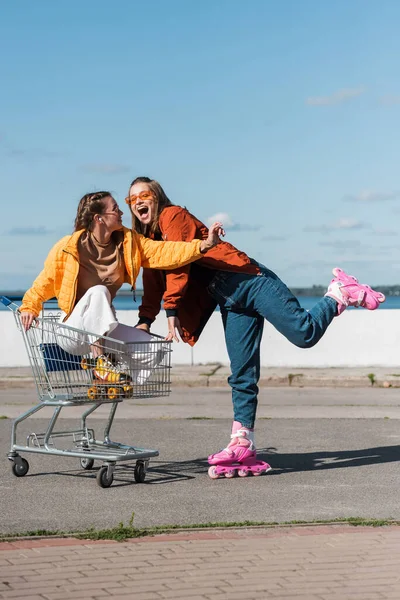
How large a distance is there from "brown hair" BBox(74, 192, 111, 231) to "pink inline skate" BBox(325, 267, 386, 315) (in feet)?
6.00

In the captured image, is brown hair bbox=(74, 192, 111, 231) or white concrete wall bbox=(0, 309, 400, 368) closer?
brown hair bbox=(74, 192, 111, 231)

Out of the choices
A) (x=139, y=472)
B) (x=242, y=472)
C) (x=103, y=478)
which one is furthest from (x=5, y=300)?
(x=242, y=472)

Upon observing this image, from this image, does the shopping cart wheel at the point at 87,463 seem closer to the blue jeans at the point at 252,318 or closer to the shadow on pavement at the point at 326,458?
the blue jeans at the point at 252,318

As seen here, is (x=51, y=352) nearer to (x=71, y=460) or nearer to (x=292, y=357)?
(x=71, y=460)

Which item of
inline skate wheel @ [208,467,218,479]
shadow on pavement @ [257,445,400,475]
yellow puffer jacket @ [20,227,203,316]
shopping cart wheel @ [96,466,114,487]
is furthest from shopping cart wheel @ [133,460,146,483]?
yellow puffer jacket @ [20,227,203,316]

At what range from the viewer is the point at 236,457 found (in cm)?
741

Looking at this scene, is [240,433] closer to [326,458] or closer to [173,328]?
[173,328]

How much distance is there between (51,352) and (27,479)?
1094 millimetres

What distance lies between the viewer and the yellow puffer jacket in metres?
6.89

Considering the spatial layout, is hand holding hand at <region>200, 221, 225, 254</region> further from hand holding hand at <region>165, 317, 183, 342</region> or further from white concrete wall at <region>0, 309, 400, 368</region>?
white concrete wall at <region>0, 309, 400, 368</region>

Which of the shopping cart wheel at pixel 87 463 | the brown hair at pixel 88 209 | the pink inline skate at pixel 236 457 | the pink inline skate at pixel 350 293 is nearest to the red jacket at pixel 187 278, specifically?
the brown hair at pixel 88 209

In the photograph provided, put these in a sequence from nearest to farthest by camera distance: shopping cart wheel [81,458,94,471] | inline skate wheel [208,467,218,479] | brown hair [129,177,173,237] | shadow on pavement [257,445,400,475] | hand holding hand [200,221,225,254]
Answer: hand holding hand [200,221,225,254] < brown hair [129,177,173,237] < inline skate wheel [208,467,218,479] < shopping cart wheel [81,458,94,471] < shadow on pavement [257,445,400,475]

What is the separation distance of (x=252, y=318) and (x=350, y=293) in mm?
751

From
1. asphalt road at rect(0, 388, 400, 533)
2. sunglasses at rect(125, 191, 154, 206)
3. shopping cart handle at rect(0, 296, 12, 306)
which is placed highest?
sunglasses at rect(125, 191, 154, 206)
